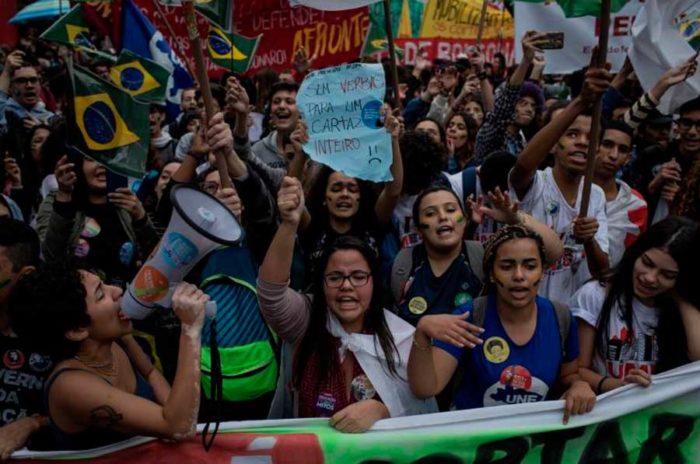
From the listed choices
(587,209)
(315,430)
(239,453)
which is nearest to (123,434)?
(239,453)

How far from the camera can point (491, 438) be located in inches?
116

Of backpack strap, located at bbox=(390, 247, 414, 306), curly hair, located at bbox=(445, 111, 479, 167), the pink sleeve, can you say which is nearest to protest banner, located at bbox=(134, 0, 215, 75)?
curly hair, located at bbox=(445, 111, 479, 167)

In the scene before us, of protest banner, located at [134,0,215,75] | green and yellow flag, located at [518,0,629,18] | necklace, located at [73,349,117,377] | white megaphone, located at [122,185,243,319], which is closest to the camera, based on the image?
white megaphone, located at [122,185,243,319]

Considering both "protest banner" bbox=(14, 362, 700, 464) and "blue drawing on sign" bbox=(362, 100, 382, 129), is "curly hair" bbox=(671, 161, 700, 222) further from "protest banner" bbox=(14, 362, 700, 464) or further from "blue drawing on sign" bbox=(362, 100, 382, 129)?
"blue drawing on sign" bbox=(362, 100, 382, 129)

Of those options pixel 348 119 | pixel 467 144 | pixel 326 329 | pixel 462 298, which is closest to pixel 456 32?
pixel 467 144

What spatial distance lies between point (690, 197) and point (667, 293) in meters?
1.23

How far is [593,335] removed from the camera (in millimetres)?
3277

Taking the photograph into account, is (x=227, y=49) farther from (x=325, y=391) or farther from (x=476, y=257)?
(x=325, y=391)

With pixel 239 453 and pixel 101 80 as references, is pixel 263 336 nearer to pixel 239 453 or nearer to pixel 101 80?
pixel 239 453

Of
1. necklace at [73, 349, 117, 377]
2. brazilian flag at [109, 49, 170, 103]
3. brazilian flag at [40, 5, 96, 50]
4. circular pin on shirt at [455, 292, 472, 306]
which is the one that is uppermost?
brazilian flag at [40, 5, 96, 50]

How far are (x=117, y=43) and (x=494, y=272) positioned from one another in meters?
4.05

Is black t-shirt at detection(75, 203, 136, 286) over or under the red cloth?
over

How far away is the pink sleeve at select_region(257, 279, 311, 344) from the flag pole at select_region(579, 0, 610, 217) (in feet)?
4.64

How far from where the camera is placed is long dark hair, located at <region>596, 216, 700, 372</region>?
10.4 ft
